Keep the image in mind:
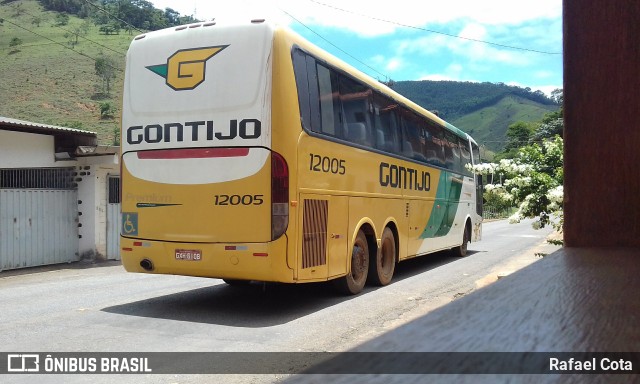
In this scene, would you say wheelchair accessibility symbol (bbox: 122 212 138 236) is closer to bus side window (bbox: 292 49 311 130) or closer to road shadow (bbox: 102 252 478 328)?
road shadow (bbox: 102 252 478 328)

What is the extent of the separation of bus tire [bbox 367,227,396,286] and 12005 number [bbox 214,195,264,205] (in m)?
3.02

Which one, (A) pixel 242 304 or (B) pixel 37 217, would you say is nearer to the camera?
(A) pixel 242 304

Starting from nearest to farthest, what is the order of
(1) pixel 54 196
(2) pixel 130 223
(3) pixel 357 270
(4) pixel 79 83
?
(2) pixel 130 223 → (3) pixel 357 270 → (1) pixel 54 196 → (4) pixel 79 83

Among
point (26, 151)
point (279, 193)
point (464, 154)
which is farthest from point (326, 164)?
point (26, 151)

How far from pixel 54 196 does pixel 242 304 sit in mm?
8682

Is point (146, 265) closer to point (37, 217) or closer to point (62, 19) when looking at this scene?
point (37, 217)

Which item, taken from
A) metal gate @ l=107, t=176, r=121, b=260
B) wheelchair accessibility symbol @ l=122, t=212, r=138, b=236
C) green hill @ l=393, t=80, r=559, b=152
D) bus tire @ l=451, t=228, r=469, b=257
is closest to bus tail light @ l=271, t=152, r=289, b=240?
wheelchair accessibility symbol @ l=122, t=212, r=138, b=236

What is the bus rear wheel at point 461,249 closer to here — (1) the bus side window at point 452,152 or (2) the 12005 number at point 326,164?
(1) the bus side window at point 452,152

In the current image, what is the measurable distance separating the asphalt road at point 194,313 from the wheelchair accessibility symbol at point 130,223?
1.02 meters

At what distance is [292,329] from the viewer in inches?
248

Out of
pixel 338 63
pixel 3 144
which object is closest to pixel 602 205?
pixel 338 63

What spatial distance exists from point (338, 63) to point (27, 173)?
9.36 meters

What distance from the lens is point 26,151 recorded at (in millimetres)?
13367

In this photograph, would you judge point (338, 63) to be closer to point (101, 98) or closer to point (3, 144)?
point (3, 144)
